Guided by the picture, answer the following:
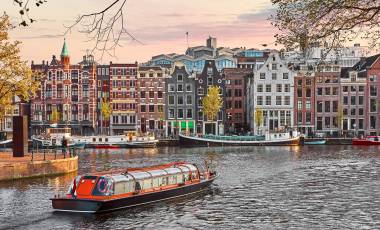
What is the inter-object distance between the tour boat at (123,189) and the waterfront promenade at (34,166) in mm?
12736

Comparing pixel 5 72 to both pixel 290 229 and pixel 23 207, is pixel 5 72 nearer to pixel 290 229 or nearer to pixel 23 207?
pixel 23 207

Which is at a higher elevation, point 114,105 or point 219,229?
point 114,105

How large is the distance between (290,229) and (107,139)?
3207 inches

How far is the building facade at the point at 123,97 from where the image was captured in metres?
129

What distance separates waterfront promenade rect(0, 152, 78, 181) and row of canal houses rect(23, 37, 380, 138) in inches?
2698

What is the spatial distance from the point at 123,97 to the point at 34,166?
79.0 meters

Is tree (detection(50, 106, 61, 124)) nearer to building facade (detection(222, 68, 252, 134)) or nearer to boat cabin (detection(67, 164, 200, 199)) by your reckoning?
building facade (detection(222, 68, 252, 134))

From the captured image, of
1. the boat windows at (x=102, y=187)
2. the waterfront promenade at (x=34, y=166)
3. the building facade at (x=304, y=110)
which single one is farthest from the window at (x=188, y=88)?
the boat windows at (x=102, y=187)

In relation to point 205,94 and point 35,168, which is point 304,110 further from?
point 35,168

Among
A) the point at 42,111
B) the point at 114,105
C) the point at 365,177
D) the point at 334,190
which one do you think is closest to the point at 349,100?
the point at 114,105

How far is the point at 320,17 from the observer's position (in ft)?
55.6

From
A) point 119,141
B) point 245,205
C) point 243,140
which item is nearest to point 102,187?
point 245,205

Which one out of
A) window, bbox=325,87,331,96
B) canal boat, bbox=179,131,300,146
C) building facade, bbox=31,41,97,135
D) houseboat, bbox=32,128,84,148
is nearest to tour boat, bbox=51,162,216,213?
houseboat, bbox=32,128,84,148

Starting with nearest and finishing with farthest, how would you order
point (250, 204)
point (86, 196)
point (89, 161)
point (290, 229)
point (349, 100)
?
point (290, 229), point (86, 196), point (250, 204), point (89, 161), point (349, 100)
